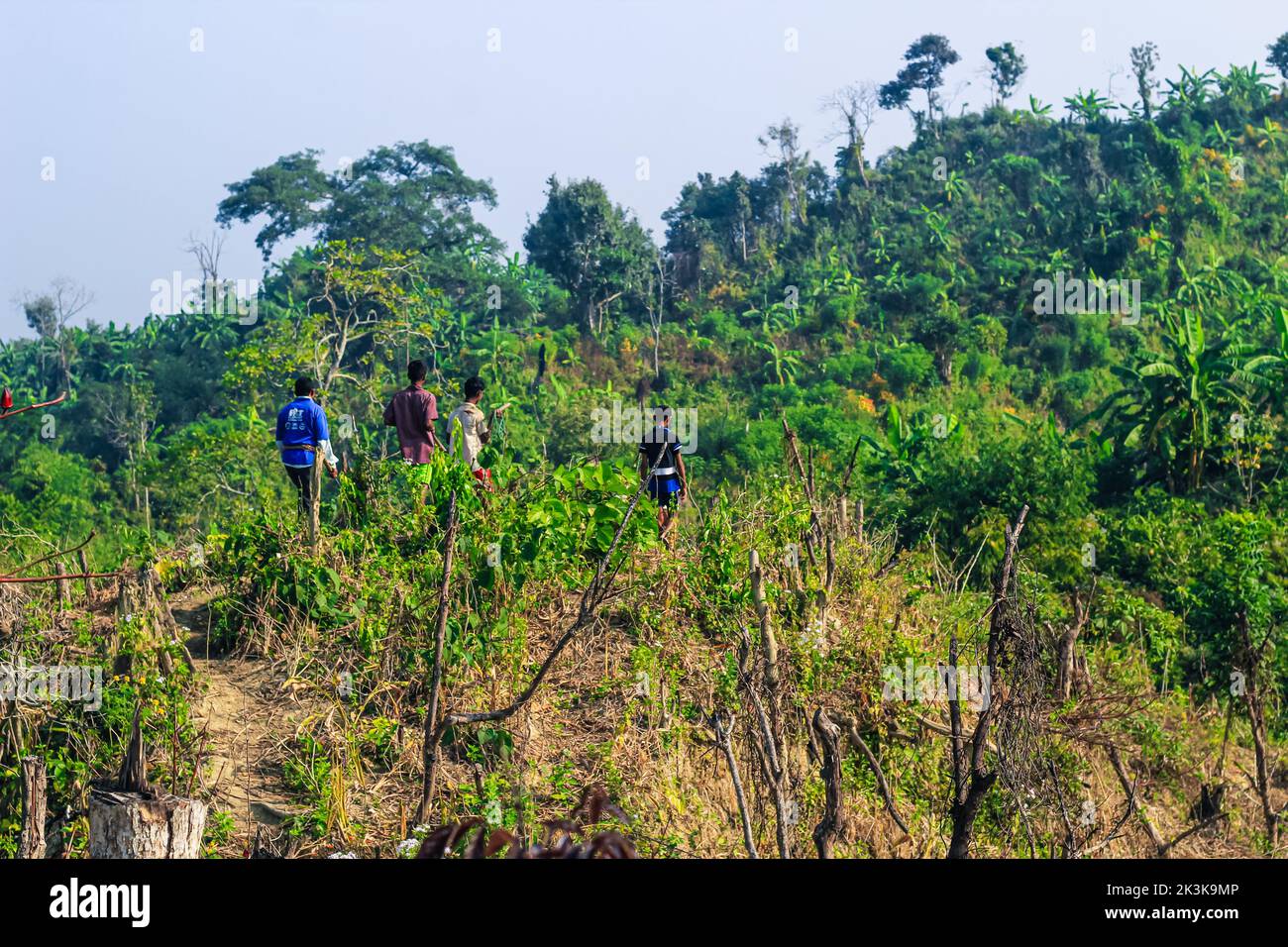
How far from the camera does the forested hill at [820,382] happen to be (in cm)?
817

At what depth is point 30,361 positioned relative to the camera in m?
32.4

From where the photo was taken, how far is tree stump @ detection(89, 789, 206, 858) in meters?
4.21

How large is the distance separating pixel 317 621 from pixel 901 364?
1858 centimetres

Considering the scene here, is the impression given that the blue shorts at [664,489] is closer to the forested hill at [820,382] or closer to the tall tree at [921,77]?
the forested hill at [820,382]

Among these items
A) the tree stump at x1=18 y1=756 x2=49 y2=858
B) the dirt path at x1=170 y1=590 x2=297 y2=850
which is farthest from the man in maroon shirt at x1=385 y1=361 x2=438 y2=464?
the tree stump at x1=18 y1=756 x2=49 y2=858

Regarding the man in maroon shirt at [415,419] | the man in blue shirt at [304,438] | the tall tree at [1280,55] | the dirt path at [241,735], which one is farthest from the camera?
the tall tree at [1280,55]

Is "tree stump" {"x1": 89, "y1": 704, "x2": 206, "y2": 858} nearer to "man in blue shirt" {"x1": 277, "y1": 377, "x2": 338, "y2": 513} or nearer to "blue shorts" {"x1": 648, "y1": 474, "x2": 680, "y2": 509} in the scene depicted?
"man in blue shirt" {"x1": 277, "y1": 377, "x2": 338, "y2": 513}

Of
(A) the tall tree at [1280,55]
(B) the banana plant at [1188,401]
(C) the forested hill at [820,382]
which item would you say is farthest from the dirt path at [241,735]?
(A) the tall tree at [1280,55]

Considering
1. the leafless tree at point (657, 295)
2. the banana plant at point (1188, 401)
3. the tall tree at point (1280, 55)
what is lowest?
the banana plant at point (1188, 401)

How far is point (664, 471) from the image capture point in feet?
27.5

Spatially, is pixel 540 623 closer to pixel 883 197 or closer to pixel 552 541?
pixel 552 541

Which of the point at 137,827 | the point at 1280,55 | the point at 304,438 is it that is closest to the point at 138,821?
the point at 137,827

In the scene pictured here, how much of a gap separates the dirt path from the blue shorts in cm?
249

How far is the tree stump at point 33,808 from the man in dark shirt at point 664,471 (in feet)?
12.1
